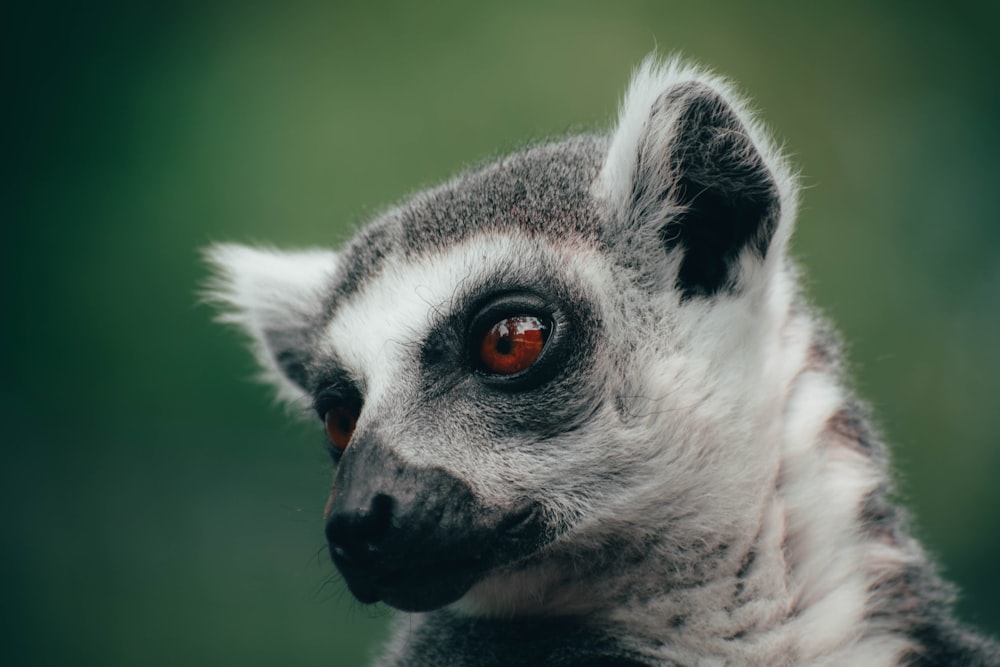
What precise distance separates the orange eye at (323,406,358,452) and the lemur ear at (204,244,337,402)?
17.9 inches

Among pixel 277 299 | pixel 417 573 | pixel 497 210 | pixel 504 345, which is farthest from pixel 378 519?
pixel 277 299

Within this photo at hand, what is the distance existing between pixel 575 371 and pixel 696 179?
529 mm

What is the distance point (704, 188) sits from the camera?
1989 mm

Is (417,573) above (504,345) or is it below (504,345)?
below

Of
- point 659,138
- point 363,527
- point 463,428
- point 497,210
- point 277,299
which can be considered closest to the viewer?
point 363,527

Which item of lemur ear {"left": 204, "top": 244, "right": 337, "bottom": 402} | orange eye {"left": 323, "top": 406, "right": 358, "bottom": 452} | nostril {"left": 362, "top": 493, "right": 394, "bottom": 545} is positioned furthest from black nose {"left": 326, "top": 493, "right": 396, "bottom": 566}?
lemur ear {"left": 204, "top": 244, "right": 337, "bottom": 402}

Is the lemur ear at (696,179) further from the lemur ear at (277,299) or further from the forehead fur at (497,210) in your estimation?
the lemur ear at (277,299)

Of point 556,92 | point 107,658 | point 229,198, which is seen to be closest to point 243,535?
point 107,658

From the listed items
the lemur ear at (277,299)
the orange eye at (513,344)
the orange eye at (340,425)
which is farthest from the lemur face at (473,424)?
the lemur ear at (277,299)

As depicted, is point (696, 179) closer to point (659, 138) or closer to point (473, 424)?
point (659, 138)

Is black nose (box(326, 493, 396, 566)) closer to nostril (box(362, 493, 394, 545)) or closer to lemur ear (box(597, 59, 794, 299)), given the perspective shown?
nostril (box(362, 493, 394, 545))

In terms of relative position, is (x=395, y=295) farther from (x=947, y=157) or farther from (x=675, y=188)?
(x=947, y=157)

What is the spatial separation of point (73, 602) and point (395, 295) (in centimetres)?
312

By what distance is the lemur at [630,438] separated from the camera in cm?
Answer: 176
